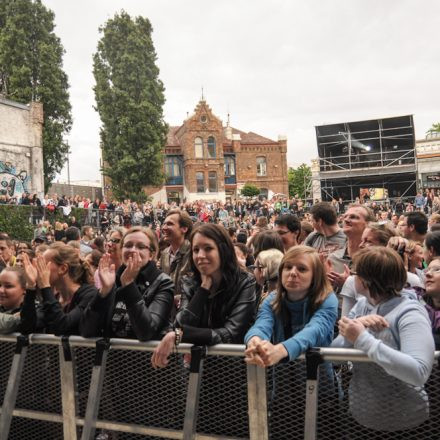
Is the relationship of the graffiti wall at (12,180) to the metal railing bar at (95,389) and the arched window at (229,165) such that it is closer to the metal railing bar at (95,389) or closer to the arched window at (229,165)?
the metal railing bar at (95,389)

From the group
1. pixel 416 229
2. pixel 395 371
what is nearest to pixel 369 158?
pixel 416 229

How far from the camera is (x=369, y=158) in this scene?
2855 centimetres

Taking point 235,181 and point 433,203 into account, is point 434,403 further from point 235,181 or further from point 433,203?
point 235,181

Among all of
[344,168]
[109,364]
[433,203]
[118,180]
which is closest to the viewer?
[109,364]

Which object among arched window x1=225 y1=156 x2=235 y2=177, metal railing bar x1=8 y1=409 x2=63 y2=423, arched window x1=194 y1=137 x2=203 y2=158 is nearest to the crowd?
metal railing bar x1=8 y1=409 x2=63 y2=423

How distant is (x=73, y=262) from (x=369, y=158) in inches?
1069

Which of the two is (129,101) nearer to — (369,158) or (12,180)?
(12,180)

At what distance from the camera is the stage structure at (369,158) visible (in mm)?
27625

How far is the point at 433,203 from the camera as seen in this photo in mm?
21578

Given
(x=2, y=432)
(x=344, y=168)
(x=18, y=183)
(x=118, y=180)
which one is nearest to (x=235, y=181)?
(x=118, y=180)

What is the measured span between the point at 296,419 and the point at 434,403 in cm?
72

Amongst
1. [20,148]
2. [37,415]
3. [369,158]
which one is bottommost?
[37,415]

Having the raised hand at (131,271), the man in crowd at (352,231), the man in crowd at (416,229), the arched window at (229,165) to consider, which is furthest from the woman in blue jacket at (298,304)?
the arched window at (229,165)

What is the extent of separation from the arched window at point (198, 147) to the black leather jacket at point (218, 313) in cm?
4936
